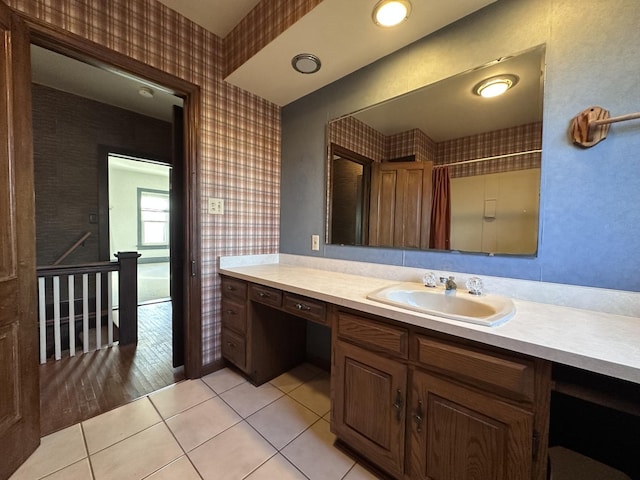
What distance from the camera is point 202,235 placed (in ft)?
6.37

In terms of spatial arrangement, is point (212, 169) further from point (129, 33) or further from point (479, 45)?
point (479, 45)

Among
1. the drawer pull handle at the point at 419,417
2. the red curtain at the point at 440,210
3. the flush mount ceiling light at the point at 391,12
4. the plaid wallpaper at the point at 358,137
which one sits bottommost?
the drawer pull handle at the point at 419,417

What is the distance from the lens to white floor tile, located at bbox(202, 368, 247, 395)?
6.07ft

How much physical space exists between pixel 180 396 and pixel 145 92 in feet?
9.82

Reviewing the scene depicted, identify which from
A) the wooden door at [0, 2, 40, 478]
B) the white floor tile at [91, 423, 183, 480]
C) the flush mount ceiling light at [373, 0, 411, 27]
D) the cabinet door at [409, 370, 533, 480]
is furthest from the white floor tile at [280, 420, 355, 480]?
the flush mount ceiling light at [373, 0, 411, 27]

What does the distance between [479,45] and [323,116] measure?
43.3 inches

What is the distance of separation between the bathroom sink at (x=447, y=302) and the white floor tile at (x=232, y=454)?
1012mm

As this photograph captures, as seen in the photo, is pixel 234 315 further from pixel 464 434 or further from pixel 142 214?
pixel 142 214

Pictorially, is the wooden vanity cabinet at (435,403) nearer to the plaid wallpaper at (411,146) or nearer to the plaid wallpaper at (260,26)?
the plaid wallpaper at (411,146)

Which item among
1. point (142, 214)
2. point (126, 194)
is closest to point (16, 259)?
point (126, 194)

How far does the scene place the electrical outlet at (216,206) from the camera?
1982 millimetres

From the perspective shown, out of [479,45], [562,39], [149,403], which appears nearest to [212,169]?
[149,403]

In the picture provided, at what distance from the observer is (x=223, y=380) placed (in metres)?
1.94

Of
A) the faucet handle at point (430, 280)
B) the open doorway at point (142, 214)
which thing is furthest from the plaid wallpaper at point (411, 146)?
the open doorway at point (142, 214)
